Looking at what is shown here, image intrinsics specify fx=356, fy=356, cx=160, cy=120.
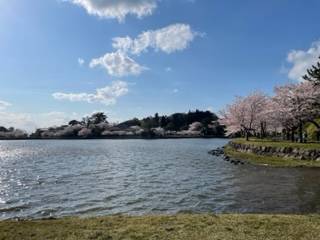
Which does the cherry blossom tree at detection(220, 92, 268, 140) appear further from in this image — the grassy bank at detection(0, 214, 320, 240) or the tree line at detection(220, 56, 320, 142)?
the grassy bank at detection(0, 214, 320, 240)

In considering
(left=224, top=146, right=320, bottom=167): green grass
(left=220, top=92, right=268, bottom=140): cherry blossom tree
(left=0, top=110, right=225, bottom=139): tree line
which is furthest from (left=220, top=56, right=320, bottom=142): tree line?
(left=0, top=110, right=225, bottom=139): tree line

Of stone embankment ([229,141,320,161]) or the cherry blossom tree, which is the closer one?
stone embankment ([229,141,320,161])

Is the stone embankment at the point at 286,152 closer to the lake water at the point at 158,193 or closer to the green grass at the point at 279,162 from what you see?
the green grass at the point at 279,162

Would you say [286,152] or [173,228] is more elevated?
[286,152]

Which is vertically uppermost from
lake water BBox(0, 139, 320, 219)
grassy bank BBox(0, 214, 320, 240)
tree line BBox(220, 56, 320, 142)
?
tree line BBox(220, 56, 320, 142)

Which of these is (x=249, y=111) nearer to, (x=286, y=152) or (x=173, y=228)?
(x=286, y=152)

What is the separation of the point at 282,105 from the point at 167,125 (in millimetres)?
120083

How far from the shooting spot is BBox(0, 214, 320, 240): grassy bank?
8.27m

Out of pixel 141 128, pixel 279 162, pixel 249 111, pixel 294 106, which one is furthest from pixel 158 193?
pixel 141 128

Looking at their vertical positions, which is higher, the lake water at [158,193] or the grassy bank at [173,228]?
the grassy bank at [173,228]

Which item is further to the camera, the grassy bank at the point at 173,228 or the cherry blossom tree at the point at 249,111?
the cherry blossom tree at the point at 249,111

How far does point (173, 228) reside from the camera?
901 cm

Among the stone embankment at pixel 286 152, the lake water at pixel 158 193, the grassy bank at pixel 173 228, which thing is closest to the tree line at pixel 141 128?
the stone embankment at pixel 286 152

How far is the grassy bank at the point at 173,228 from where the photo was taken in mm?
8273
